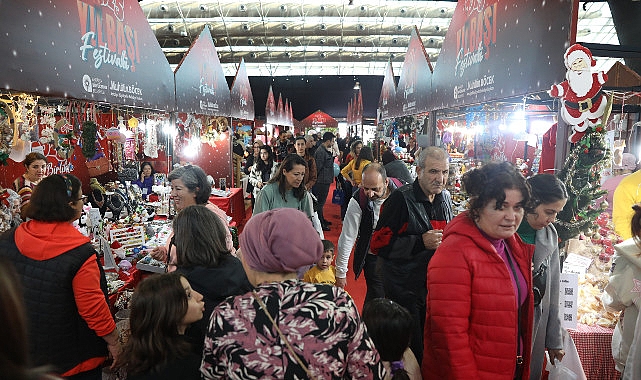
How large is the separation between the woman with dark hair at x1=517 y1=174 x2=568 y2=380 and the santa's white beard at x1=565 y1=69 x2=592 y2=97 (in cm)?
65

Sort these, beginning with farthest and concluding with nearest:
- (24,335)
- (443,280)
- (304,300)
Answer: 1. (443,280)
2. (304,300)
3. (24,335)

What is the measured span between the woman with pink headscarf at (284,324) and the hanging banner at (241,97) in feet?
25.2

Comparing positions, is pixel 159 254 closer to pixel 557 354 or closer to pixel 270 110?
pixel 557 354

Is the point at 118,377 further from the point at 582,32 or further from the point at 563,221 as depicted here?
the point at 582,32

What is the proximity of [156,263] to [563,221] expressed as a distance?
3.09 meters

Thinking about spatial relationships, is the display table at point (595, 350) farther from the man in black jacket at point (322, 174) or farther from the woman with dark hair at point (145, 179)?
the woman with dark hair at point (145, 179)

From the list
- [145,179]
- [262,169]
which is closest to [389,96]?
[262,169]

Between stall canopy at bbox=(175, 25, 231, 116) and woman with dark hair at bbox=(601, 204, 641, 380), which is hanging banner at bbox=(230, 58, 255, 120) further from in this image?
woman with dark hair at bbox=(601, 204, 641, 380)

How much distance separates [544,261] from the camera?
227cm

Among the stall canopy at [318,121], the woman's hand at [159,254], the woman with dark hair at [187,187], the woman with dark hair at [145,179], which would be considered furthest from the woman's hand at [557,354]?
the stall canopy at [318,121]

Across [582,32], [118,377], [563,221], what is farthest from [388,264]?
[582,32]

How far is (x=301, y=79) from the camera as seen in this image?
23.9 m

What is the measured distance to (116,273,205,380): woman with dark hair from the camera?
5.13ft

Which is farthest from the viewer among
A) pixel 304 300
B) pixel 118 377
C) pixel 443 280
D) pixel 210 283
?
pixel 118 377
